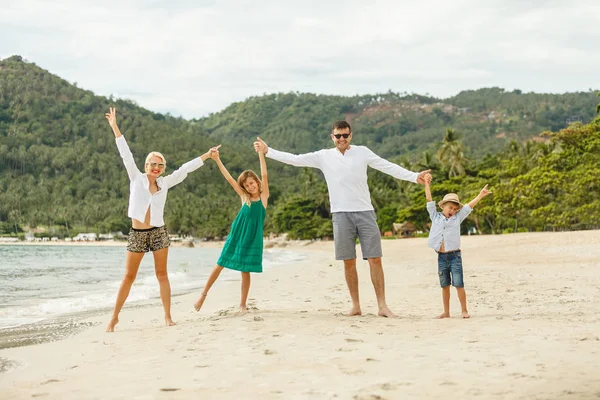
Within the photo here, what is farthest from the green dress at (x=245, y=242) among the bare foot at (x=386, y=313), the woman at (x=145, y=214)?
the bare foot at (x=386, y=313)

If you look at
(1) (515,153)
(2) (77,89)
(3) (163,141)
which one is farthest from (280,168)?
Result: (1) (515,153)

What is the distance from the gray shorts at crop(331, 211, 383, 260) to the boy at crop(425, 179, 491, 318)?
59 centimetres

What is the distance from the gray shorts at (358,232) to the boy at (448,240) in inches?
23.1

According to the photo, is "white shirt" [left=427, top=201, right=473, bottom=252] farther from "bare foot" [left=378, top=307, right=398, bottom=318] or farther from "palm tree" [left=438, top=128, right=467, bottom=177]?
"palm tree" [left=438, top=128, right=467, bottom=177]

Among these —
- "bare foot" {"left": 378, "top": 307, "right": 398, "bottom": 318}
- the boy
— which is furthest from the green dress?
the boy

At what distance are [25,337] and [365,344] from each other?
3899mm

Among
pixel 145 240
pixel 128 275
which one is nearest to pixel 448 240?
pixel 145 240

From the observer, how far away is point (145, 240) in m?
5.77

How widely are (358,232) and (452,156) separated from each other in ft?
189

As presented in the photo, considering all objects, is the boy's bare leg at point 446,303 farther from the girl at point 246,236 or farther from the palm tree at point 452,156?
the palm tree at point 452,156

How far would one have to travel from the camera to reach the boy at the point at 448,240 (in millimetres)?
6016

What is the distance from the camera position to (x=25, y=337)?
607 centimetres

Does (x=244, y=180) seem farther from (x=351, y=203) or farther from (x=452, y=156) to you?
(x=452, y=156)

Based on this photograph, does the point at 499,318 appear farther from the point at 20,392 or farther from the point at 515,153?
the point at 515,153
